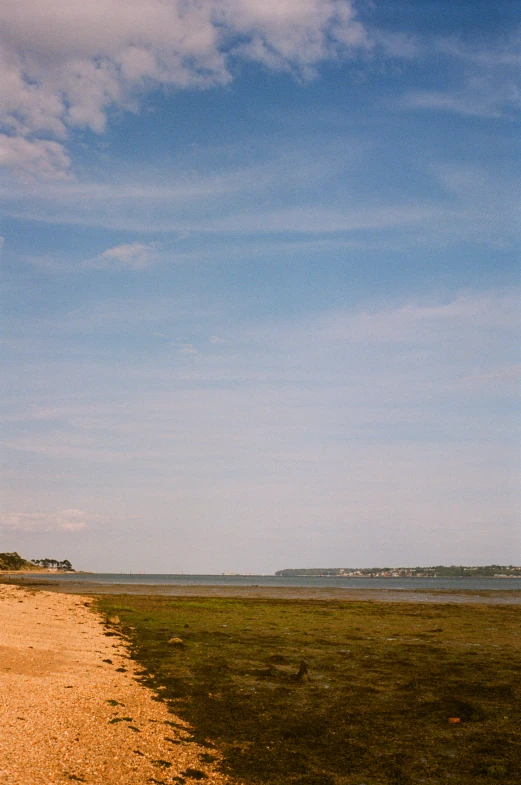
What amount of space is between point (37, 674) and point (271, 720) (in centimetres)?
754

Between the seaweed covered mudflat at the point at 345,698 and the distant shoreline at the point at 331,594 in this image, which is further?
the distant shoreline at the point at 331,594

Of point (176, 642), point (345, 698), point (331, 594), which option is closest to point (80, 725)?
point (345, 698)

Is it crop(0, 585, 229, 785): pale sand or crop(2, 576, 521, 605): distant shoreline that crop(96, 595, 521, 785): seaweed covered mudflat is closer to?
crop(0, 585, 229, 785): pale sand

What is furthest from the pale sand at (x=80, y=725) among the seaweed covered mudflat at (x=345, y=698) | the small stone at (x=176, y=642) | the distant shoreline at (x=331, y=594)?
the distant shoreline at (x=331, y=594)

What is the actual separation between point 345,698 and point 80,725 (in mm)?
8418

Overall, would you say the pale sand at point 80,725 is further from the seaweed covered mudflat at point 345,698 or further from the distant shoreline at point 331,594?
the distant shoreline at point 331,594

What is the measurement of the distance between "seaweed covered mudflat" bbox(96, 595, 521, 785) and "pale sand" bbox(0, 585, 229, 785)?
0.94 metres

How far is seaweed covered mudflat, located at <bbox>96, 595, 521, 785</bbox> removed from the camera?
13141mm

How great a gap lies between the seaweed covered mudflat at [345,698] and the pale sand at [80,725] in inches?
36.8

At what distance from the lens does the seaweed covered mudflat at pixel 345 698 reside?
1314 centimetres

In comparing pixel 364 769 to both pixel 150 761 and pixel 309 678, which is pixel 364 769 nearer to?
pixel 150 761

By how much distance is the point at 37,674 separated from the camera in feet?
60.6

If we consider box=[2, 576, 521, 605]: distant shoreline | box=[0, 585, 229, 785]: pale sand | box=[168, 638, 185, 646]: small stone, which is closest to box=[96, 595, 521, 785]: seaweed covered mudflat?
box=[168, 638, 185, 646]: small stone

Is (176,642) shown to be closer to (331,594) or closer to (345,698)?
(345,698)
